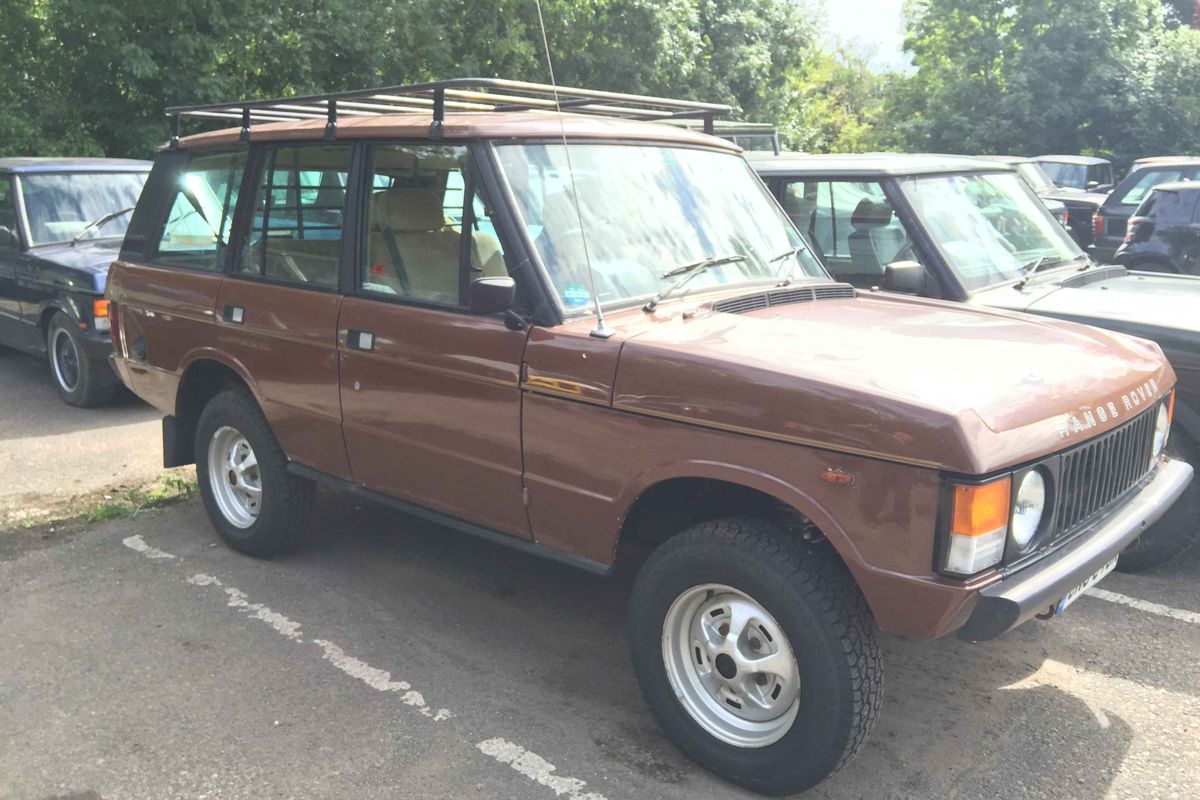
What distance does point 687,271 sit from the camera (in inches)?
155

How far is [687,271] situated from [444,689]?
71.1 inches

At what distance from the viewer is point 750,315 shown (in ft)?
12.4

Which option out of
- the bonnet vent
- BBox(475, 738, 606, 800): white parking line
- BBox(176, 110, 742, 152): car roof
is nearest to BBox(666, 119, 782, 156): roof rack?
BBox(176, 110, 742, 152): car roof

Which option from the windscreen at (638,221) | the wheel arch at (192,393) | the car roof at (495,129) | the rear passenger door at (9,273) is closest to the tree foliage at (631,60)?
the rear passenger door at (9,273)

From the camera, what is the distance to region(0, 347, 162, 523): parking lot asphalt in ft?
20.7

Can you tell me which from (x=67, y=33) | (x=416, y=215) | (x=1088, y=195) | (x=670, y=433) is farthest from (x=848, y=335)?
(x=1088, y=195)

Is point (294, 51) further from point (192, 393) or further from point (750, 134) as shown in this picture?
point (192, 393)

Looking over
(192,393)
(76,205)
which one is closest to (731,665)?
(192,393)

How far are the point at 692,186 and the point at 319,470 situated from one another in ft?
6.73

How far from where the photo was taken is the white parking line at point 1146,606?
454 cm

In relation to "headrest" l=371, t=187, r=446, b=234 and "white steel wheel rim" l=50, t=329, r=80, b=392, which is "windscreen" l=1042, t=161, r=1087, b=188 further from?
"headrest" l=371, t=187, r=446, b=234

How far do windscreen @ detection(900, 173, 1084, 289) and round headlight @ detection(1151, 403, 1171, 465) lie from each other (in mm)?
1677

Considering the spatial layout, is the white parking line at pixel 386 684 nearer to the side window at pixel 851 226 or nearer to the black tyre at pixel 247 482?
the black tyre at pixel 247 482

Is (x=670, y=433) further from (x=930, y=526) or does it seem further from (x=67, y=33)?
(x=67, y=33)
